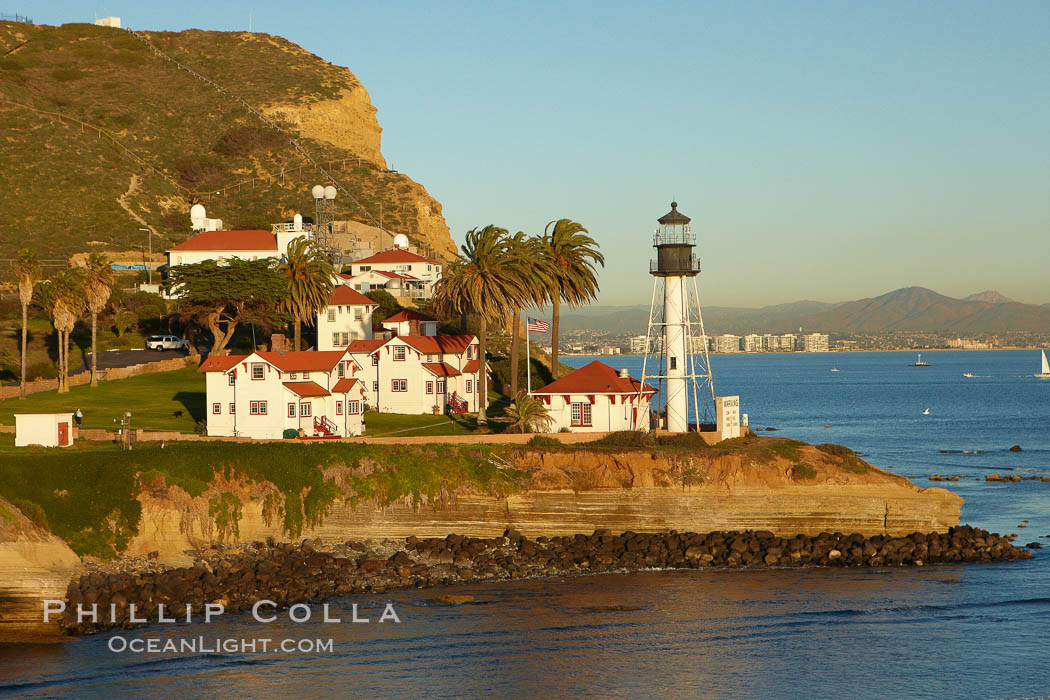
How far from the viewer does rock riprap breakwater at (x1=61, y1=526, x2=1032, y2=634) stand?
43.2 meters

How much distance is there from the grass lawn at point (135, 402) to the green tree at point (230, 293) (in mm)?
5339

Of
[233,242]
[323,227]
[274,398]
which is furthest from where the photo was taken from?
[323,227]

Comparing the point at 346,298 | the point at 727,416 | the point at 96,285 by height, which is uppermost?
the point at 96,285

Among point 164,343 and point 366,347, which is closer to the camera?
point 366,347

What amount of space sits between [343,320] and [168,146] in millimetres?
89694

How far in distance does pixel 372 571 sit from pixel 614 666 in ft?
45.9

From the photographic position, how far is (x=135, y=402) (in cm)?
7269

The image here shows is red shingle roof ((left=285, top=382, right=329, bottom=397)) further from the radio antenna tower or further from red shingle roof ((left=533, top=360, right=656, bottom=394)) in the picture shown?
the radio antenna tower

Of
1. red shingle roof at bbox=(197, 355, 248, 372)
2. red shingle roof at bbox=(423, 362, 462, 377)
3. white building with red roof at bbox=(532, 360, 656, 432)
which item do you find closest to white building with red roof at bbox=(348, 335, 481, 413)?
red shingle roof at bbox=(423, 362, 462, 377)

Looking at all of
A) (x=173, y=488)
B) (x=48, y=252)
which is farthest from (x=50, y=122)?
(x=173, y=488)

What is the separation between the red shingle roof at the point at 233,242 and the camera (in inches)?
4387

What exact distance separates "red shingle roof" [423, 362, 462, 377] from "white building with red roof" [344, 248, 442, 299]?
3445cm

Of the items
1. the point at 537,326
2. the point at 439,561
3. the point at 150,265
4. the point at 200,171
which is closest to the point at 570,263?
the point at 537,326

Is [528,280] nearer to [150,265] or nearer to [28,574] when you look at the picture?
[28,574]
